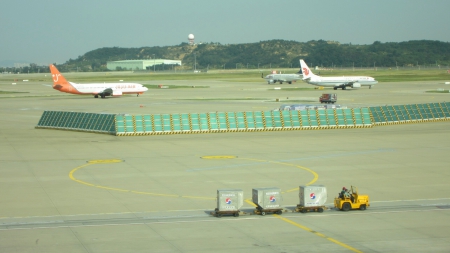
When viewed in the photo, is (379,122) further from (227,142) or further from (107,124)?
(107,124)

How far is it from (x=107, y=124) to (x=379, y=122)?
27497 mm

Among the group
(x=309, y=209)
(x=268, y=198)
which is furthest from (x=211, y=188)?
(x=309, y=209)

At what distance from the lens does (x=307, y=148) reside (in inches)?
1716

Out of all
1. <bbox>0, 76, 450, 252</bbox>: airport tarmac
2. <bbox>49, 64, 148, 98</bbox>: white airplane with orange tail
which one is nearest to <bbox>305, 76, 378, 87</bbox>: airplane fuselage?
<bbox>49, 64, 148, 98</bbox>: white airplane with orange tail

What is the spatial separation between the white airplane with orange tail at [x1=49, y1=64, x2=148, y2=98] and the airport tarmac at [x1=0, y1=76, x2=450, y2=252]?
52.7 meters

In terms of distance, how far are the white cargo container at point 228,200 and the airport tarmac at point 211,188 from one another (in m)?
0.43

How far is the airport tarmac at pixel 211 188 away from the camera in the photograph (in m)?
20.1

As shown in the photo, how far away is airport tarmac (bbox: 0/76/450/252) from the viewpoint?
20.1m

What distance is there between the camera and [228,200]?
23.7m

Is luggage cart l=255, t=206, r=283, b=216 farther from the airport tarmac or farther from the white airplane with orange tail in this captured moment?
the white airplane with orange tail

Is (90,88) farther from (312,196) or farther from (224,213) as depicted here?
(312,196)

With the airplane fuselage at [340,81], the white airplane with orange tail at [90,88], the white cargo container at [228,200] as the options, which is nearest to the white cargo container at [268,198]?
the white cargo container at [228,200]

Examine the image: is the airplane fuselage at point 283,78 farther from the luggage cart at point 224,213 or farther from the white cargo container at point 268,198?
the luggage cart at point 224,213

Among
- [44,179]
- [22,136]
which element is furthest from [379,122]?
[44,179]
